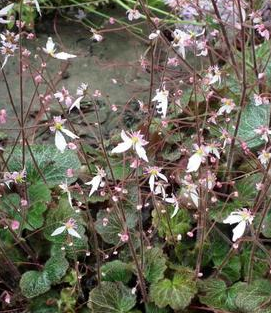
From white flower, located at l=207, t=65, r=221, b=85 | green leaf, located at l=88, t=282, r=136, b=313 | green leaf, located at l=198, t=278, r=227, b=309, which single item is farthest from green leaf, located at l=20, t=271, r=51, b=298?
white flower, located at l=207, t=65, r=221, b=85

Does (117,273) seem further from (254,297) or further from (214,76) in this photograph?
(214,76)

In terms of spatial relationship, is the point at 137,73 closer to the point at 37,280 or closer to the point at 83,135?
the point at 83,135

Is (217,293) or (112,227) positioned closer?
(217,293)

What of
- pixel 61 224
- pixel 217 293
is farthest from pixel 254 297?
pixel 61 224

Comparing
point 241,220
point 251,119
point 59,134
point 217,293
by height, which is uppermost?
point 59,134

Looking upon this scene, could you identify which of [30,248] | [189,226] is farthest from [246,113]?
[30,248]

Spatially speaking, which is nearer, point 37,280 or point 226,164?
point 37,280
